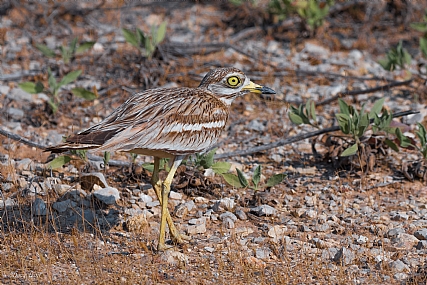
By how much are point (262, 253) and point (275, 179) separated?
93 cm

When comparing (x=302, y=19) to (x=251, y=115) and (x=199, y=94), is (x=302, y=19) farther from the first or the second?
(x=199, y=94)

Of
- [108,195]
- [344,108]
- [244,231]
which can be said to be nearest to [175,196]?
[108,195]

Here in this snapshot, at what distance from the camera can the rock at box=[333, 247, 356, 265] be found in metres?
4.36

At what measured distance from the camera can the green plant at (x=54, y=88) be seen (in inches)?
259

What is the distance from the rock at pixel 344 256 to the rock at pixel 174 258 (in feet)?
3.40

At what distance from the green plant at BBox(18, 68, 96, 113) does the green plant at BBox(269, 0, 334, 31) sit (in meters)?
3.27

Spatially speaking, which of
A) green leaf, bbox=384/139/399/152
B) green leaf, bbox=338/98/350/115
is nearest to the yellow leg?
green leaf, bbox=338/98/350/115

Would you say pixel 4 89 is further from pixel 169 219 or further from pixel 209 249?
pixel 209 249

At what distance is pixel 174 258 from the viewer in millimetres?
4426

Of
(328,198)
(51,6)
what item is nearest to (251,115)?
(328,198)

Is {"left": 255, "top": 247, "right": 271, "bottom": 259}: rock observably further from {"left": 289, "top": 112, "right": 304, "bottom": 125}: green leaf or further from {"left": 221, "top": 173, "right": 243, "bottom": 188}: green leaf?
{"left": 289, "top": 112, "right": 304, "bottom": 125}: green leaf

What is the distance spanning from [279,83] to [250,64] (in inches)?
24.8

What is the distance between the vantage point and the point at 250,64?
8.24 m

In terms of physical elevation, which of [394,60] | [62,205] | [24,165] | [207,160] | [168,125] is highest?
[168,125]
